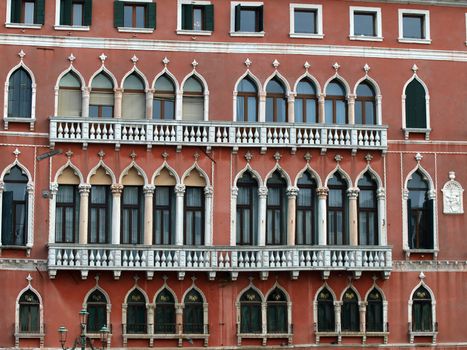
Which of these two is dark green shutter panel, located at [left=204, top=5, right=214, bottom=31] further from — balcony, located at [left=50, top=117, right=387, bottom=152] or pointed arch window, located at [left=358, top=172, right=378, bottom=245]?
pointed arch window, located at [left=358, top=172, right=378, bottom=245]

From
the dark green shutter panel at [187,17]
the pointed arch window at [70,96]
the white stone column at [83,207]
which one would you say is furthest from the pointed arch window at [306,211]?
the pointed arch window at [70,96]

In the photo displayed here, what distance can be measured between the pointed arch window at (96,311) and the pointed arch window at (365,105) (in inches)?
397

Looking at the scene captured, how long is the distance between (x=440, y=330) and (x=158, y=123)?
11259 millimetres

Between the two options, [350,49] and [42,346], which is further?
[350,49]

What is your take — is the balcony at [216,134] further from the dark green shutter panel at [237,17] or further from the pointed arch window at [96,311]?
the pointed arch window at [96,311]

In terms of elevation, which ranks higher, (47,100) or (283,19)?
(283,19)

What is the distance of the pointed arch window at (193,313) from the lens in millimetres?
39062

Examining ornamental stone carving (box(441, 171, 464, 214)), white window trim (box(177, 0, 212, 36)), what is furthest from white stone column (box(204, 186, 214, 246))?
ornamental stone carving (box(441, 171, 464, 214))

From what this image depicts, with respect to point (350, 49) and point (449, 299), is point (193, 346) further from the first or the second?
point (350, 49)

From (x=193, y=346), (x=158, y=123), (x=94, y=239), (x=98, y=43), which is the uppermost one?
(x=98, y=43)

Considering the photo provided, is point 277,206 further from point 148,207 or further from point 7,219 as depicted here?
point 7,219

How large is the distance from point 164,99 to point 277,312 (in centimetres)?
772

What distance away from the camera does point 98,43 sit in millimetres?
39656

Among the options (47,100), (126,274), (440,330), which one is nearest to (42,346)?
(126,274)
